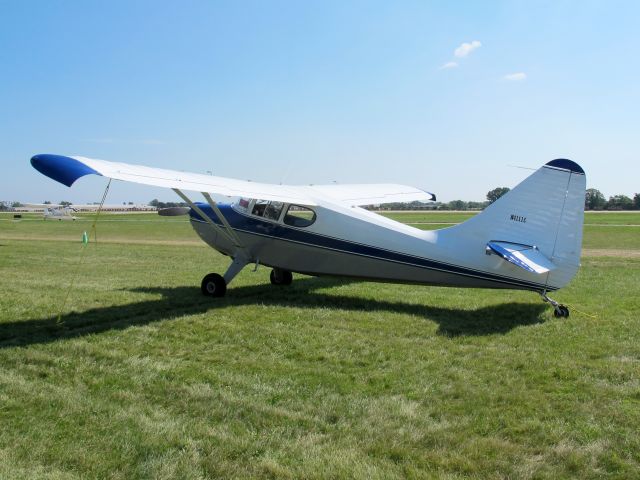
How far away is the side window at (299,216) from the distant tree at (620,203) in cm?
11827

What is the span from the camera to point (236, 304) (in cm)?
866

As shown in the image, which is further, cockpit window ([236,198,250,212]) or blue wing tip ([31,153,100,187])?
cockpit window ([236,198,250,212])

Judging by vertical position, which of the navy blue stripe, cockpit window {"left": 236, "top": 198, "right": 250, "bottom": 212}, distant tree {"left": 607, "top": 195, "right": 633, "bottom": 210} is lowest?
the navy blue stripe

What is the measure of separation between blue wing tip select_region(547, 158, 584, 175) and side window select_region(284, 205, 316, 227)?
4002 millimetres

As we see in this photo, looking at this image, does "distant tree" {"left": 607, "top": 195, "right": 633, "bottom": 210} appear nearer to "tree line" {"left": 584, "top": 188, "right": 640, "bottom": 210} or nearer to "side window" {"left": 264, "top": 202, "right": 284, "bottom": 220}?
"tree line" {"left": 584, "top": 188, "right": 640, "bottom": 210}

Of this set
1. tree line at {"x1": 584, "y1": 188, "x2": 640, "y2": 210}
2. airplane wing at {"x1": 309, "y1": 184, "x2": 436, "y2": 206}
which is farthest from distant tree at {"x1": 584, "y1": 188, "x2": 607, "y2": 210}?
airplane wing at {"x1": 309, "y1": 184, "x2": 436, "y2": 206}

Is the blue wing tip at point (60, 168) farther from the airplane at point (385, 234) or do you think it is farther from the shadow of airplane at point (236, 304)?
the shadow of airplane at point (236, 304)

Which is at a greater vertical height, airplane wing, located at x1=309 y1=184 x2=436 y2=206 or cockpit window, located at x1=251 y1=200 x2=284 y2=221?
airplane wing, located at x1=309 y1=184 x2=436 y2=206

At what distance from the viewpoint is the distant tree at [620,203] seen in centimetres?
11132

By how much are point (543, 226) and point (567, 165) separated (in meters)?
0.92

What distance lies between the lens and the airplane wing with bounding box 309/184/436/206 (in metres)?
12.3

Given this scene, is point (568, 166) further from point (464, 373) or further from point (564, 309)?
point (464, 373)

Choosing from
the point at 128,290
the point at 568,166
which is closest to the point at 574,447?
the point at 568,166

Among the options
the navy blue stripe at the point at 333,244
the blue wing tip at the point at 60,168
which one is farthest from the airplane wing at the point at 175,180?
the navy blue stripe at the point at 333,244
